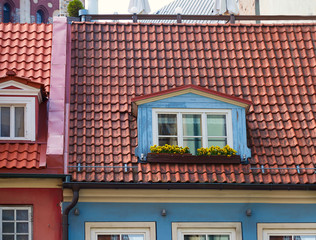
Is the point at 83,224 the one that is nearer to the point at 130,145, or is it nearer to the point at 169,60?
the point at 130,145

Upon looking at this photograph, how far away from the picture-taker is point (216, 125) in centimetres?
1722

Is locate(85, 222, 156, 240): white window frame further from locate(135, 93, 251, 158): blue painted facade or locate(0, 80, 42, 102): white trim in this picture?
locate(0, 80, 42, 102): white trim

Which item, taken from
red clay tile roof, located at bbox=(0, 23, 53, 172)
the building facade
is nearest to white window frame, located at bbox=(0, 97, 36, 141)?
red clay tile roof, located at bbox=(0, 23, 53, 172)

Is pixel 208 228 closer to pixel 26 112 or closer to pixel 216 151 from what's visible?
pixel 216 151

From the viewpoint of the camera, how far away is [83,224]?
1622 cm

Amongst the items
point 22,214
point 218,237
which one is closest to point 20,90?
point 22,214

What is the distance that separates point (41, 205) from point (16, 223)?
0.57 meters

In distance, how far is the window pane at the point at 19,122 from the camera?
56.3ft

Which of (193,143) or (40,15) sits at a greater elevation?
(40,15)

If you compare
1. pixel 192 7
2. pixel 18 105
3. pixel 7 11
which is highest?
pixel 7 11

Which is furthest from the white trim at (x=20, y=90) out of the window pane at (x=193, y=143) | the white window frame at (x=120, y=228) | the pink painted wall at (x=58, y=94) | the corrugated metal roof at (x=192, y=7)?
the corrugated metal roof at (x=192, y=7)

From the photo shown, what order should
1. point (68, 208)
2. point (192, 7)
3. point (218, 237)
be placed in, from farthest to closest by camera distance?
1. point (192, 7)
2. point (218, 237)
3. point (68, 208)

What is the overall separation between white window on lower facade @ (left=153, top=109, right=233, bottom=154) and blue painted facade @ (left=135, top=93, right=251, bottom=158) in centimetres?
8

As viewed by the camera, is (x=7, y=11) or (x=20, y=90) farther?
(x=7, y=11)
